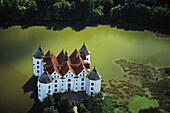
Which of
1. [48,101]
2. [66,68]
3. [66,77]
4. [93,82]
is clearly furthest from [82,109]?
[66,68]

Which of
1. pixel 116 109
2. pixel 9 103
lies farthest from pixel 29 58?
pixel 116 109

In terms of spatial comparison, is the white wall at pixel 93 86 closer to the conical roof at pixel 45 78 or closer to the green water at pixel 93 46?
the conical roof at pixel 45 78

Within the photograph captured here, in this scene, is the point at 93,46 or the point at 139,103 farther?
the point at 93,46

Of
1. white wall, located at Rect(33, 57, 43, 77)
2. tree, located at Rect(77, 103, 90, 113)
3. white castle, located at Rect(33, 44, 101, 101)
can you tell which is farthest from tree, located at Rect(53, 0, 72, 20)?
tree, located at Rect(77, 103, 90, 113)

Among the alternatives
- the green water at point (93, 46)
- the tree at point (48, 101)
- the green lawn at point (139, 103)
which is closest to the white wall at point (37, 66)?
the green water at point (93, 46)

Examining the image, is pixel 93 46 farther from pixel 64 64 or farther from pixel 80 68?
pixel 80 68

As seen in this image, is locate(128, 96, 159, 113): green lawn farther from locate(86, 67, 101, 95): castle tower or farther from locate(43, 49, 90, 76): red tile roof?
locate(43, 49, 90, 76): red tile roof
